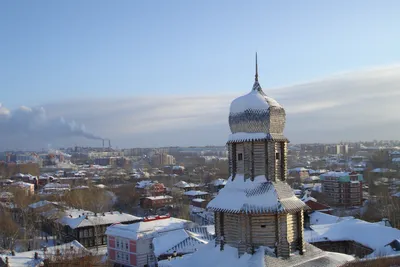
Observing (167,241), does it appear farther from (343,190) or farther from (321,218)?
(343,190)

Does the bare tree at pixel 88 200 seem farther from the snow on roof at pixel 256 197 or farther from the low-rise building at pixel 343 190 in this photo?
the snow on roof at pixel 256 197

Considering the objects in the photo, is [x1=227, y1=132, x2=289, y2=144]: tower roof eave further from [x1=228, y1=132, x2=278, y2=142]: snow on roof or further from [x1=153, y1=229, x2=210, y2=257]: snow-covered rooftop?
[x1=153, y1=229, x2=210, y2=257]: snow-covered rooftop

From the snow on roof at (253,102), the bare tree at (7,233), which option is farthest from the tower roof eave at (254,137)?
the bare tree at (7,233)

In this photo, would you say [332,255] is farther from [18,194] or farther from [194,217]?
[18,194]

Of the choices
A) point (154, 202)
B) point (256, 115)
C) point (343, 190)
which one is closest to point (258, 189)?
point (256, 115)

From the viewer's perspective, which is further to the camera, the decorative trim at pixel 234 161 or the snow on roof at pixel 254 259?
the decorative trim at pixel 234 161

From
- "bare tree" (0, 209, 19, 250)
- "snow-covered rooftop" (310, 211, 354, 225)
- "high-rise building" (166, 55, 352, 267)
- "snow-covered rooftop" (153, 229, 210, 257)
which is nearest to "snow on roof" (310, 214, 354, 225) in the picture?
"snow-covered rooftop" (310, 211, 354, 225)

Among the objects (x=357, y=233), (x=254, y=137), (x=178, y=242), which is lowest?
(x=178, y=242)

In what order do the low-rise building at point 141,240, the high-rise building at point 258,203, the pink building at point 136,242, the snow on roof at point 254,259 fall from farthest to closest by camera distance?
the pink building at point 136,242
the low-rise building at point 141,240
the high-rise building at point 258,203
the snow on roof at point 254,259
